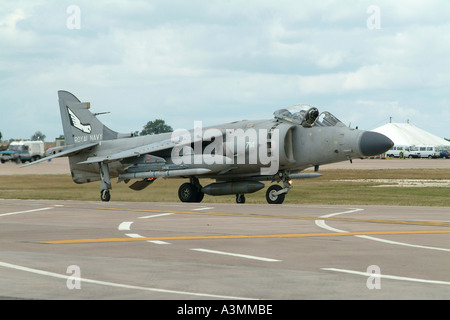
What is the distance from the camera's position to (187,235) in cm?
1389

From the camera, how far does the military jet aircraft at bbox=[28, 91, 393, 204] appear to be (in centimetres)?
2503

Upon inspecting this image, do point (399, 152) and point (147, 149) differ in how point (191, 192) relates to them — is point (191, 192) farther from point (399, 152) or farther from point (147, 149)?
point (399, 152)

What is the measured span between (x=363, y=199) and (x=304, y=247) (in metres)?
17.9

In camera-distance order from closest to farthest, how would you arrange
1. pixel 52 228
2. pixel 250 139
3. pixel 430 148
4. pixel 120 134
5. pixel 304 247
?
pixel 304 247
pixel 52 228
pixel 250 139
pixel 120 134
pixel 430 148

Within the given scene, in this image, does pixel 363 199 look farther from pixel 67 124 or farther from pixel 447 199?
pixel 67 124

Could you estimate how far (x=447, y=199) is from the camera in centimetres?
2836

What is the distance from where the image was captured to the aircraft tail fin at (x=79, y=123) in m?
30.9

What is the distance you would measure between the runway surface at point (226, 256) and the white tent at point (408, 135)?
117 meters

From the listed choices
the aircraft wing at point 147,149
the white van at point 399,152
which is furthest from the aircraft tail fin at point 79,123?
the white van at point 399,152

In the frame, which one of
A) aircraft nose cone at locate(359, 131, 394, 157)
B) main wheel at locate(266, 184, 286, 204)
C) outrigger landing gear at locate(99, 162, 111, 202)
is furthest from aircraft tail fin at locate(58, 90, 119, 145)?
aircraft nose cone at locate(359, 131, 394, 157)
